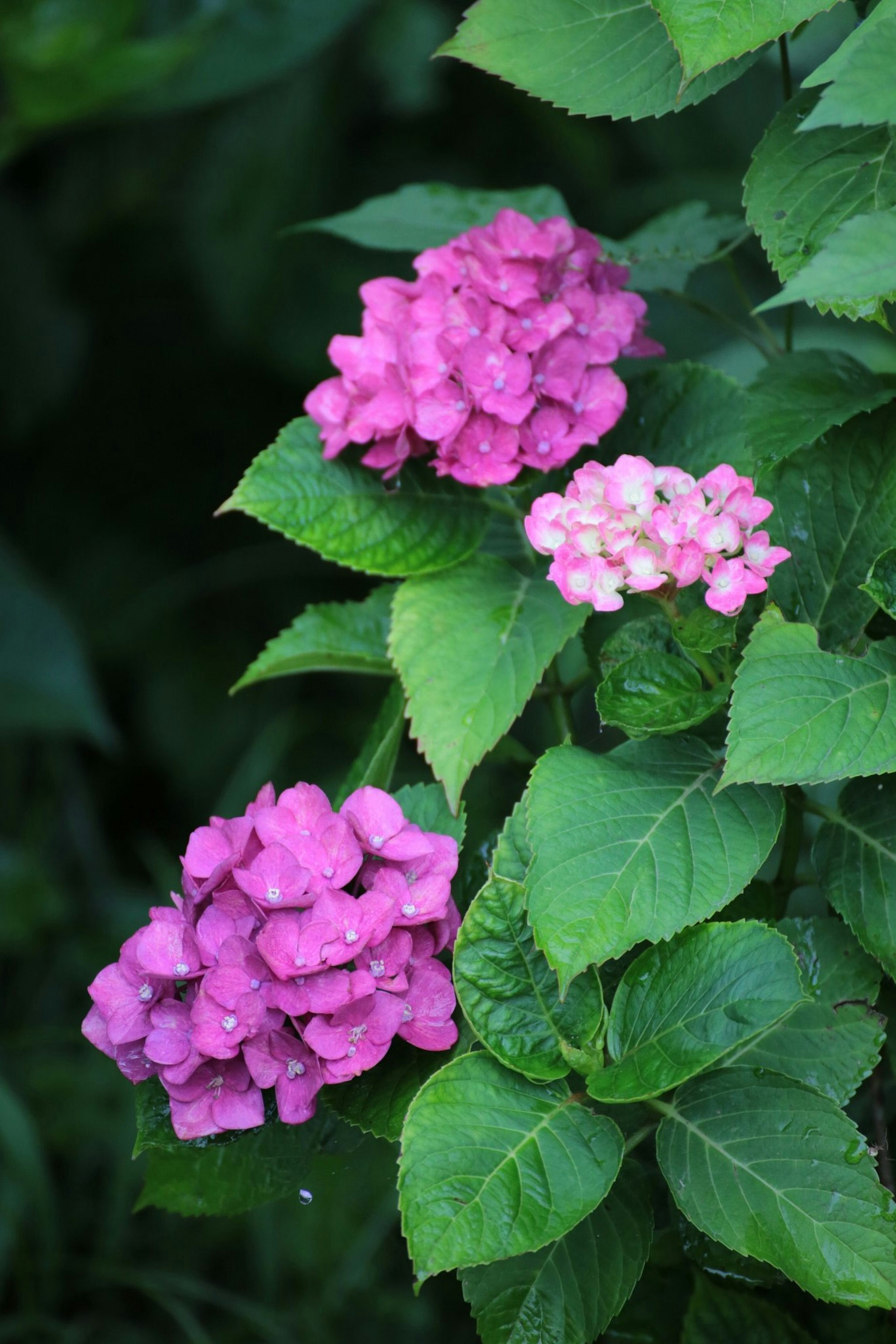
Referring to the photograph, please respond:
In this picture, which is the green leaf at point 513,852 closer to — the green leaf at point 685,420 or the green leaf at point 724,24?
the green leaf at point 685,420

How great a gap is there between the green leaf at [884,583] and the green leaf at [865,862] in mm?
106

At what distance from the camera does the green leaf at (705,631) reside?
2.00 feet

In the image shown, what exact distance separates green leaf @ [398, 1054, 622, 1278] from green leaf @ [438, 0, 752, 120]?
1.67 ft

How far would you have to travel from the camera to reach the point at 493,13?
0.69 m

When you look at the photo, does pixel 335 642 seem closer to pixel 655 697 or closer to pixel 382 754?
pixel 382 754

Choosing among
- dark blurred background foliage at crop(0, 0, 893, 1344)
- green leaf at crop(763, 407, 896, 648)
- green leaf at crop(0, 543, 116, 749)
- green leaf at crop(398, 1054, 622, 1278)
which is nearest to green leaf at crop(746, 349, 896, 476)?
green leaf at crop(763, 407, 896, 648)

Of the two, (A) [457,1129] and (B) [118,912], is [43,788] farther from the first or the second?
(A) [457,1129]

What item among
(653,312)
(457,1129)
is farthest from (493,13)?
(653,312)

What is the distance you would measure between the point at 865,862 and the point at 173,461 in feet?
6.31

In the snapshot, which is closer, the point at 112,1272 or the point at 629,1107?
the point at 629,1107

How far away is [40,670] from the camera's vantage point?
1.74 metres

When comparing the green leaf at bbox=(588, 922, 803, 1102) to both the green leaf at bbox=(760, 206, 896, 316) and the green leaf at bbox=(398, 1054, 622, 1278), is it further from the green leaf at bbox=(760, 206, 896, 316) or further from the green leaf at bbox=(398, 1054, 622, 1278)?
the green leaf at bbox=(760, 206, 896, 316)

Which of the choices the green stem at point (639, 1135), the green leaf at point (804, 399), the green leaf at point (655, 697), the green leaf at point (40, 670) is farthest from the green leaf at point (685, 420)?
the green leaf at point (40, 670)

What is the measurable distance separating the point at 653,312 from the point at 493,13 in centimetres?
128
